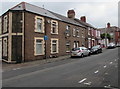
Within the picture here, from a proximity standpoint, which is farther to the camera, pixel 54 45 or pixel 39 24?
pixel 54 45

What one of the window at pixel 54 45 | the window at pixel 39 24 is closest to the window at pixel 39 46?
the window at pixel 39 24

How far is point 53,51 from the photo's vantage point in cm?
2248

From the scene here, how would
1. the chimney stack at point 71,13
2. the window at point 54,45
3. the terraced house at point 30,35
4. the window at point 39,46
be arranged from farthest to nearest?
1. the chimney stack at point 71,13
2. the window at point 54,45
3. the window at point 39,46
4. the terraced house at point 30,35

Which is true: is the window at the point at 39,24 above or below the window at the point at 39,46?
above

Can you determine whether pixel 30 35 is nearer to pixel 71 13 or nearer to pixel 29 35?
pixel 29 35

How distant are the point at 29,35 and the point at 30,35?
20cm

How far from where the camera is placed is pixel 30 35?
18359 millimetres

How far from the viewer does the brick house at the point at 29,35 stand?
17406 millimetres

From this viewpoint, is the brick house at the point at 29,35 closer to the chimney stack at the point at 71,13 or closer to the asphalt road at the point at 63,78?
the asphalt road at the point at 63,78

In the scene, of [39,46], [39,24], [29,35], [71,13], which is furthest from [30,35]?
[71,13]

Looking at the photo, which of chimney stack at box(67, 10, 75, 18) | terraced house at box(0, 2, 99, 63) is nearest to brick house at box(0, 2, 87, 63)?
terraced house at box(0, 2, 99, 63)

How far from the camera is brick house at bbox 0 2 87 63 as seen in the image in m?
17.4

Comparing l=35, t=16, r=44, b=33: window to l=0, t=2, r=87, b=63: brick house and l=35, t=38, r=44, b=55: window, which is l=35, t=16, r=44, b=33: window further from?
l=35, t=38, r=44, b=55: window

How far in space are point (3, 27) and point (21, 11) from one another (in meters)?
4.75
